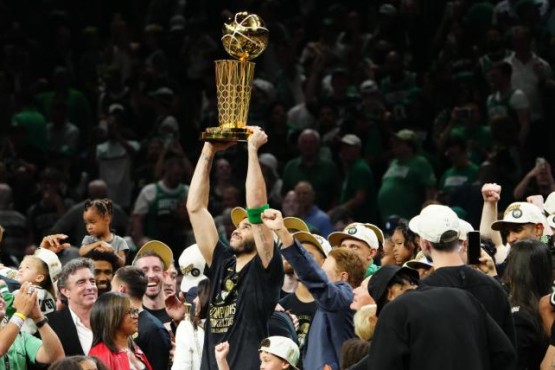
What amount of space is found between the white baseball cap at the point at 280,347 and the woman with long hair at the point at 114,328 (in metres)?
0.99

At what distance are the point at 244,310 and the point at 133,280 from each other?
1.39 metres

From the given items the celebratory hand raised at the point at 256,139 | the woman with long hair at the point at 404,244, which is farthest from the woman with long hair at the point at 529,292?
the woman with long hair at the point at 404,244

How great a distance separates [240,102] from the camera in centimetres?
882

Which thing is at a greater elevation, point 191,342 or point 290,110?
point 290,110

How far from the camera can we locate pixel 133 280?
9.98 meters

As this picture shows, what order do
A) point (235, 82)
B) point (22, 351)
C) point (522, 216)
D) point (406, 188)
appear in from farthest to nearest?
point (406, 188) < point (522, 216) < point (22, 351) < point (235, 82)

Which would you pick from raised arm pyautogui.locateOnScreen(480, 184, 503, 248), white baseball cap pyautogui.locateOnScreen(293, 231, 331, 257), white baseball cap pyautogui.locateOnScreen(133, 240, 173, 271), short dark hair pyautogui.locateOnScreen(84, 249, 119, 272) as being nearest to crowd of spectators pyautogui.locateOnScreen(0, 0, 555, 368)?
white baseball cap pyautogui.locateOnScreen(133, 240, 173, 271)

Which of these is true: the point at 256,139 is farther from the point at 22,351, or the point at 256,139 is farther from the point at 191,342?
the point at 22,351

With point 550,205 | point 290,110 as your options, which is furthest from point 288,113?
point 550,205

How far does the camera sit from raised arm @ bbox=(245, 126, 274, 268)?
28.1 ft

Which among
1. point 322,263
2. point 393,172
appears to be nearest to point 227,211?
point 393,172

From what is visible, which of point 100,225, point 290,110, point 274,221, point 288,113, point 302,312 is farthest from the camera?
point 290,110

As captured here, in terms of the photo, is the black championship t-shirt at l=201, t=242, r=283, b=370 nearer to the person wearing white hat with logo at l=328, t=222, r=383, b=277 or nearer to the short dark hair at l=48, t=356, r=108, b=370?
the short dark hair at l=48, t=356, r=108, b=370

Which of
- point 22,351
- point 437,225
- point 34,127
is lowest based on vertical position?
point 22,351
